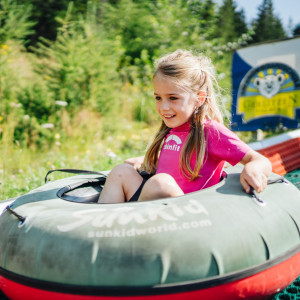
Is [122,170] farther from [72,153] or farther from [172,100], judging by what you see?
[72,153]

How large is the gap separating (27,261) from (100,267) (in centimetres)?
31

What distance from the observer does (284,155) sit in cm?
384

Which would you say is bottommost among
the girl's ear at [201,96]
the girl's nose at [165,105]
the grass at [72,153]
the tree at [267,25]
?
the grass at [72,153]

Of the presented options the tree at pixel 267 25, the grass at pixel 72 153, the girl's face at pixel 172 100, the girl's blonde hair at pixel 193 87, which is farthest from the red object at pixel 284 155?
the tree at pixel 267 25

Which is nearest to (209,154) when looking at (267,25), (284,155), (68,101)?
(284,155)

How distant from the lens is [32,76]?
19.5ft

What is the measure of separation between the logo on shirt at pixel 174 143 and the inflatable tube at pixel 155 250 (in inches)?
22.1

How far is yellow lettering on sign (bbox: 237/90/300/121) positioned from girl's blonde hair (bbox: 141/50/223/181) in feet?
13.1

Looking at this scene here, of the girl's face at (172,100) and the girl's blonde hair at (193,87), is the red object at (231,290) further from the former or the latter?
the girl's face at (172,100)

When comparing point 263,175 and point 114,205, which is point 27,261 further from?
point 263,175

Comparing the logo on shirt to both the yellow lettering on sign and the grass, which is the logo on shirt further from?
the yellow lettering on sign

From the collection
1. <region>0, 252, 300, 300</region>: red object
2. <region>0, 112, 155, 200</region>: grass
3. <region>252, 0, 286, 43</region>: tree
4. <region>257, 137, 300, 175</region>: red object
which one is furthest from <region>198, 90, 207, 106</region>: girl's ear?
<region>252, 0, 286, 43</region>: tree

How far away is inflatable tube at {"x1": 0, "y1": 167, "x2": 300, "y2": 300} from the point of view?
3.79 ft

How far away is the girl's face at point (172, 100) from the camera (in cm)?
190
